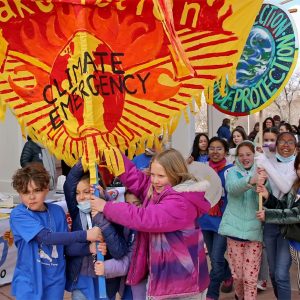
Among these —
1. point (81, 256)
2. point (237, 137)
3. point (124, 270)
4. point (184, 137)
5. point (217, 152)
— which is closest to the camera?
point (124, 270)

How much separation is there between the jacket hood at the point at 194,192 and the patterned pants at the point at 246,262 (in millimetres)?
1370

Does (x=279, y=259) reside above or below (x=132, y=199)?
below

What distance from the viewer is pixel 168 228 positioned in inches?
106

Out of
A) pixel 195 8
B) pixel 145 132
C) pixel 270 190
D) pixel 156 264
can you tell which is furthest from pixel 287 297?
pixel 195 8

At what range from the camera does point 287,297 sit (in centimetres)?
391

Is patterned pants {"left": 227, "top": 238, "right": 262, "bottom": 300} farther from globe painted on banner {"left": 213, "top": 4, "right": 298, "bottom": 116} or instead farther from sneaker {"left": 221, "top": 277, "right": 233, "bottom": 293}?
globe painted on banner {"left": 213, "top": 4, "right": 298, "bottom": 116}

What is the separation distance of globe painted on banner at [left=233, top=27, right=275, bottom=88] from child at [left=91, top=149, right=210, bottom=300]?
1.54 m

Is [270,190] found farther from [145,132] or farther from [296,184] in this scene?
[145,132]

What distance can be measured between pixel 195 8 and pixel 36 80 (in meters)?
1.04

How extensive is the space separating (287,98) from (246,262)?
31.9m

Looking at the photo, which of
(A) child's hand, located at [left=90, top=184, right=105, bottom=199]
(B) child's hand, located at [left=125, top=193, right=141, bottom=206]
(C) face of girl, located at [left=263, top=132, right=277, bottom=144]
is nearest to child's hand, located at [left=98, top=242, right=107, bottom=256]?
(A) child's hand, located at [left=90, top=184, right=105, bottom=199]

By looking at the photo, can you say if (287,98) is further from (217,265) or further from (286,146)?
(217,265)

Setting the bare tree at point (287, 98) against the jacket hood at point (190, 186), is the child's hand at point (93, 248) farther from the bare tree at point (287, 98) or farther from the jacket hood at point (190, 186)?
the bare tree at point (287, 98)

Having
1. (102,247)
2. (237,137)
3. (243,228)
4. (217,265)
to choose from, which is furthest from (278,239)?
(237,137)
